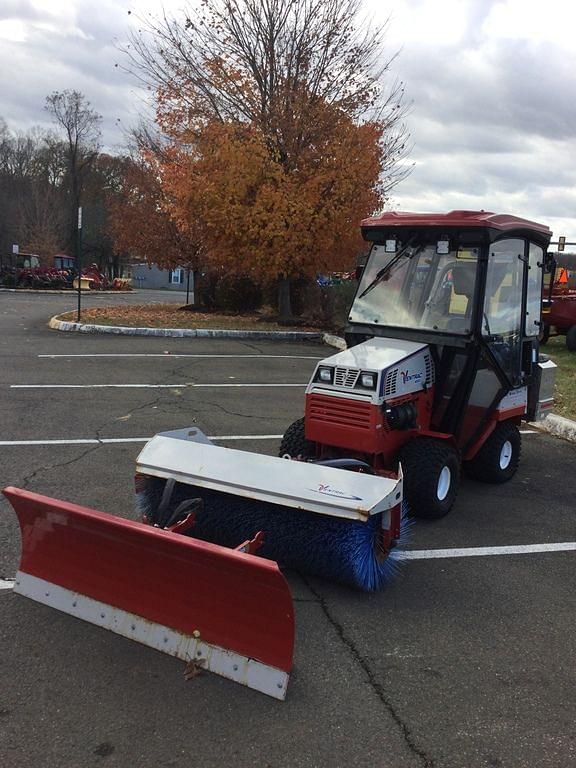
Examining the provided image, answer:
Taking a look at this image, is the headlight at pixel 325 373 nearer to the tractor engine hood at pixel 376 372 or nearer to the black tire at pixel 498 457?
the tractor engine hood at pixel 376 372

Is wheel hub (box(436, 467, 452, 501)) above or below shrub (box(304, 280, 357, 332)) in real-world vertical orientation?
below

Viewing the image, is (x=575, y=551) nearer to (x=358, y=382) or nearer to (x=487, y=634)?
(x=487, y=634)

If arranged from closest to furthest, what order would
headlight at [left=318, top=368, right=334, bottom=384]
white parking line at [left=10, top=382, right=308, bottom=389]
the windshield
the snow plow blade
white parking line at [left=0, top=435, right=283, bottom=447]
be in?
the snow plow blade → headlight at [left=318, top=368, right=334, bottom=384] → the windshield → white parking line at [left=0, top=435, right=283, bottom=447] → white parking line at [left=10, top=382, right=308, bottom=389]

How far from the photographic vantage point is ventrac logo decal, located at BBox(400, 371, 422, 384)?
509 centimetres

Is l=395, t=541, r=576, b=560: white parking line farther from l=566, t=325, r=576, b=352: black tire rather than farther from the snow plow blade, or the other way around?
l=566, t=325, r=576, b=352: black tire

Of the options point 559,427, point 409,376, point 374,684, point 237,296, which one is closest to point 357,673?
point 374,684

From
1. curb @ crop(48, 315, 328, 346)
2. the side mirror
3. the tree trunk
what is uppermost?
the side mirror

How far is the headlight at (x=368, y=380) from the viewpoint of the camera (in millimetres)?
4840

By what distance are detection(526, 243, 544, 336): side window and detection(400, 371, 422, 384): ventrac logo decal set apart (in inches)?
66.0

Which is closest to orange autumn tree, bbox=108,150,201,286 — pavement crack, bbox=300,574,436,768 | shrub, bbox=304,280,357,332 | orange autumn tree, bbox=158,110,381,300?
shrub, bbox=304,280,357,332

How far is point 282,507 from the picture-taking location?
12.9ft

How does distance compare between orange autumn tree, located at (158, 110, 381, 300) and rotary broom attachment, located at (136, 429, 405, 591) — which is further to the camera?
orange autumn tree, located at (158, 110, 381, 300)

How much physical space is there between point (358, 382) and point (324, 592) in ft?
5.23

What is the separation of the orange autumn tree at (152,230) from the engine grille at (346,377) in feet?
61.0
